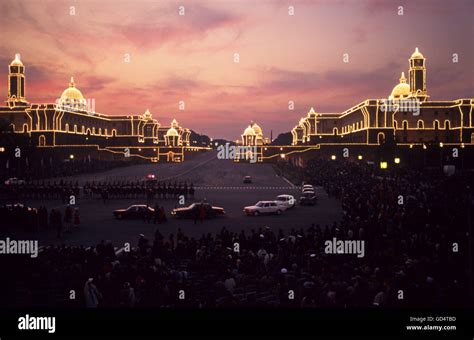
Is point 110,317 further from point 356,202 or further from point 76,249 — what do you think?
point 356,202

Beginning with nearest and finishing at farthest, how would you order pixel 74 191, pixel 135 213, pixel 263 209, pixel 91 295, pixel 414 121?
1. pixel 91 295
2. pixel 135 213
3. pixel 263 209
4. pixel 74 191
5. pixel 414 121

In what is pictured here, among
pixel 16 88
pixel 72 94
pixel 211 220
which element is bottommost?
pixel 211 220

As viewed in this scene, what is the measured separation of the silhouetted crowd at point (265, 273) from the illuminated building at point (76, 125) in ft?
102

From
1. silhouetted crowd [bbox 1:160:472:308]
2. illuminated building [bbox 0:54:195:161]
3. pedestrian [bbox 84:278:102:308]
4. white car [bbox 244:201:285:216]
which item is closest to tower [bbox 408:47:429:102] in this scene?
illuminated building [bbox 0:54:195:161]

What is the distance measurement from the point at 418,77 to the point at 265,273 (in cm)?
7244

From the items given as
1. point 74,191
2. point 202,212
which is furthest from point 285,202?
point 74,191

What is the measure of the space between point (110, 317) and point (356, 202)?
51.1ft

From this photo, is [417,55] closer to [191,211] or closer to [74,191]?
[74,191]

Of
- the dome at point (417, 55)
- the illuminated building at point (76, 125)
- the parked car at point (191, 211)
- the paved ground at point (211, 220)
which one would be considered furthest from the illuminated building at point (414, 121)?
the parked car at point (191, 211)

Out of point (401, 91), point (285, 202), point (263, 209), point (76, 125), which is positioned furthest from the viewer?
point (401, 91)

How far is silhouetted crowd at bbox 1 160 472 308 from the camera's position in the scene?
29.6 feet

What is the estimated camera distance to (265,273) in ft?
35.3

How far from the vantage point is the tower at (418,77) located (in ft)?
240

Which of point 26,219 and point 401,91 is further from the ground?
point 401,91
